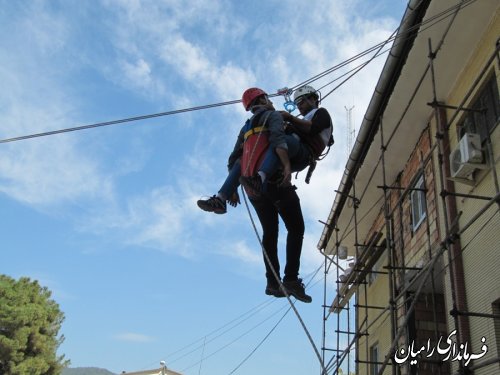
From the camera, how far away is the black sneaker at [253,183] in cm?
474

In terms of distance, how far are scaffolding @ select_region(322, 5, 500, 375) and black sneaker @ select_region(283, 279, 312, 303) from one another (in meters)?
0.79

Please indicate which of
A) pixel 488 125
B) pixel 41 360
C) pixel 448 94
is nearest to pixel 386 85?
pixel 448 94

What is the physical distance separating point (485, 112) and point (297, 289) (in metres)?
3.52

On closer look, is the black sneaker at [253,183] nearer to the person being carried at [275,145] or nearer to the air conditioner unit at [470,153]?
the person being carried at [275,145]

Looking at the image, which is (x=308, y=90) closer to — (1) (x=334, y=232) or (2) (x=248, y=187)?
(2) (x=248, y=187)

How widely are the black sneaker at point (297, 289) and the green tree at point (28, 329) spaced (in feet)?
71.2

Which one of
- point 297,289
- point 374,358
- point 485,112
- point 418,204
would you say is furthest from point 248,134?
point 374,358

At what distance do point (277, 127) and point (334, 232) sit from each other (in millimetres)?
7727

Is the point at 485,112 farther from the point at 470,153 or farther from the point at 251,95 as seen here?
the point at 251,95

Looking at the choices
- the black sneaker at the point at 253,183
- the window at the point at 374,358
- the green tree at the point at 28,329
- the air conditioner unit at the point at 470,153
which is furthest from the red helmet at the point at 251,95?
the green tree at the point at 28,329

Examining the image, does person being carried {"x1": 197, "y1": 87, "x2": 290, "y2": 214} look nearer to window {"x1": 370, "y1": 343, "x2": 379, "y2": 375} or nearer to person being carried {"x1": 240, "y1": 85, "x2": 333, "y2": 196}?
person being carried {"x1": 240, "y1": 85, "x2": 333, "y2": 196}

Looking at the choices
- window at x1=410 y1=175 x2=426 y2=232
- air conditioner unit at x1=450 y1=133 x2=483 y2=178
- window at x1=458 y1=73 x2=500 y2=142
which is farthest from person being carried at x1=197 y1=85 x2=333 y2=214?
window at x1=410 y1=175 x2=426 y2=232

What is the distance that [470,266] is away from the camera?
673cm

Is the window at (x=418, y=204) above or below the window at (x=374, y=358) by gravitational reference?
above
